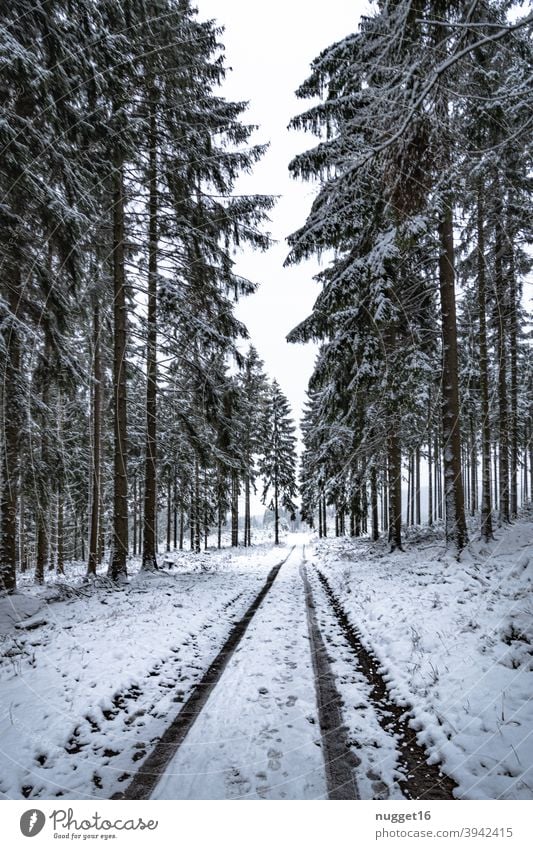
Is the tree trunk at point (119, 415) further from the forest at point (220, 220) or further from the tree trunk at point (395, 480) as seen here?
the tree trunk at point (395, 480)

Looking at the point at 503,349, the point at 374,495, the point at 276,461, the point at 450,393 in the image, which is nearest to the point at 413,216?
the point at 503,349

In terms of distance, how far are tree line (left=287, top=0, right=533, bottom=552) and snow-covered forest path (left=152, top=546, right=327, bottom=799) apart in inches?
175

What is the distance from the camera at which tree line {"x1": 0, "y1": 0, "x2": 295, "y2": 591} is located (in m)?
5.89

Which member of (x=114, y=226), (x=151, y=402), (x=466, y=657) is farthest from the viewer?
(x=151, y=402)

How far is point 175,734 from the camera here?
10.4ft

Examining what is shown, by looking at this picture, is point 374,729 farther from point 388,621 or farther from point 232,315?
point 232,315

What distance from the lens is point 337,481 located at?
43.7 ft

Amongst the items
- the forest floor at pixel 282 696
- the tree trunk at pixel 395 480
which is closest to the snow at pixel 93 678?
the forest floor at pixel 282 696

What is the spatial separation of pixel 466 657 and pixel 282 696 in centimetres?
224

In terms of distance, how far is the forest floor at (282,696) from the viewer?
2.58m

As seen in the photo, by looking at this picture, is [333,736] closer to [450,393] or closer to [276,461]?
[450,393]

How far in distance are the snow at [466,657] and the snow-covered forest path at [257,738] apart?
1.02 meters

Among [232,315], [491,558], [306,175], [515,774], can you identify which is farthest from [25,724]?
[306,175]
